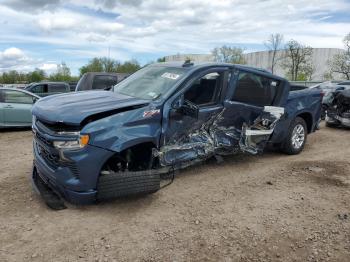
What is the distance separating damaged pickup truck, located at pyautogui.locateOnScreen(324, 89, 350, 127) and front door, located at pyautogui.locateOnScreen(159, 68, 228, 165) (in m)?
6.15

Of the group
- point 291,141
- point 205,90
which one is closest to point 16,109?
point 205,90

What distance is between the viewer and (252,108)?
5.87 metres

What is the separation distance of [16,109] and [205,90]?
7.21 m

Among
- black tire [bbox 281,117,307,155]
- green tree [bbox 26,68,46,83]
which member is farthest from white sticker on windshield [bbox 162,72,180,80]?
green tree [bbox 26,68,46,83]

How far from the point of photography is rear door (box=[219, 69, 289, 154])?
18.3ft

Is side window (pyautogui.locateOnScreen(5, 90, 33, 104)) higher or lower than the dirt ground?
higher

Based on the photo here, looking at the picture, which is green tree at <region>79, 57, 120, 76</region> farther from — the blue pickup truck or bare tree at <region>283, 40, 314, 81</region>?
the blue pickup truck

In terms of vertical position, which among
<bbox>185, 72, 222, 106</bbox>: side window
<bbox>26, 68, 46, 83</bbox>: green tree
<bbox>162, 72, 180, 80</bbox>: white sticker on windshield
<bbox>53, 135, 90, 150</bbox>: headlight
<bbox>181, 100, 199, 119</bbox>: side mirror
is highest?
<bbox>162, 72, 180, 80</bbox>: white sticker on windshield

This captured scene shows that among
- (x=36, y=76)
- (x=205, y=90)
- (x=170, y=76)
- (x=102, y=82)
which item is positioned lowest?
(x=36, y=76)

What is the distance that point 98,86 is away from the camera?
463 inches

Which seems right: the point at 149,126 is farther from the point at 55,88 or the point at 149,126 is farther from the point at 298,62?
the point at 298,62

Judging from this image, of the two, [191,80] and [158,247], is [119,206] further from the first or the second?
[191,80]

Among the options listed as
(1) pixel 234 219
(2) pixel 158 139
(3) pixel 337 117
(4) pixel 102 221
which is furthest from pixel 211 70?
(3) pixel 337 117

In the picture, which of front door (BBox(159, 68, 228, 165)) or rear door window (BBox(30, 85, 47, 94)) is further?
rear door window (BBox(30, 85, 47, 94))
